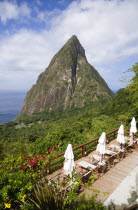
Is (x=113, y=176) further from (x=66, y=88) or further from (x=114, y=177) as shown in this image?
(x=66, y=88)

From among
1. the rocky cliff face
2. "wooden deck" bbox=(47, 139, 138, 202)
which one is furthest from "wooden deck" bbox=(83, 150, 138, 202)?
the rocky cliff face

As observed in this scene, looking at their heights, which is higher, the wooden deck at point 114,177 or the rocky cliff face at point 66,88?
the rocky cliff face at point 66,88

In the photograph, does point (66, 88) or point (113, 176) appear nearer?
point (113, 176)

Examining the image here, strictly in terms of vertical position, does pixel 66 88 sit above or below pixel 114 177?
above

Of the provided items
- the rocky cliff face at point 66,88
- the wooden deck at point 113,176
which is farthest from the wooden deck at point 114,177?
the rocky cliff face at point 66,88

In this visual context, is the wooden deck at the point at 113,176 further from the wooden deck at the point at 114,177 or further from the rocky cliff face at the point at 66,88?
the rocky cliff face at the point at 66,88

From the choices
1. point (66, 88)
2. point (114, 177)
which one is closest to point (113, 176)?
point (114, 177)
